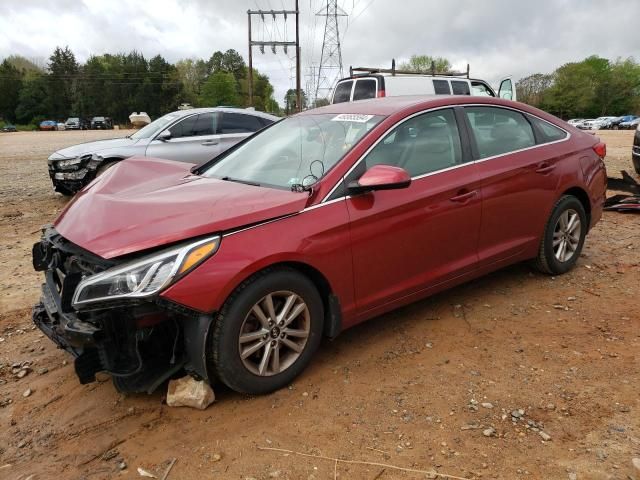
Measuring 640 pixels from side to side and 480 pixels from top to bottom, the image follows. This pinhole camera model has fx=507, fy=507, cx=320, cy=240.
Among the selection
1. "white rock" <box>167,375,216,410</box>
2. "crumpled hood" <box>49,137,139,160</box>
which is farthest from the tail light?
"crumpled hood" <box>49,137,139,160</box>

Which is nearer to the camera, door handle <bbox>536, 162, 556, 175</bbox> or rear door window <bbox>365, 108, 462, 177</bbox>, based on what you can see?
rear door window <bbox>365, 108, 462, 177</bbox>

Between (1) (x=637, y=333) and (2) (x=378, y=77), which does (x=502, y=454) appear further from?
(2) (x=378, y=77)

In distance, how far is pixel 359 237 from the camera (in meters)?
3.08

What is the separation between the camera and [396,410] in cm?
274

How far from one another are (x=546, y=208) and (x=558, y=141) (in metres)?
0.65

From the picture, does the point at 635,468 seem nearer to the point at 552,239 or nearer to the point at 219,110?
the point at 552,239

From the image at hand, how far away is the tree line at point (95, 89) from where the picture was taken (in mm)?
90875

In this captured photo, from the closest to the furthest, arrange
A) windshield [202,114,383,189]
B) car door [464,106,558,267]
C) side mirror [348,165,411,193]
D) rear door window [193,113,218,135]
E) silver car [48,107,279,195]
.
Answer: side mirror [348,165,411,193] → windshield [202,114,383,189] → car door [464,106,558,267] → silver car [48,107,279,195] → rear door window [193,113,218,135]

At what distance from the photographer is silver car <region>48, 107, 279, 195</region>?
816 cm

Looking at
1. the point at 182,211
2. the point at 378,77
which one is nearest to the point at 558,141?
the point at 182,211

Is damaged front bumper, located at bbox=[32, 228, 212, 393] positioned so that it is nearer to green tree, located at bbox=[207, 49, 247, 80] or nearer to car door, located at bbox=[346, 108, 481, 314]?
car door, located at bbox=[346, 108, 481, 314]

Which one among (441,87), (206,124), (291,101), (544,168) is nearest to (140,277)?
(544,168)

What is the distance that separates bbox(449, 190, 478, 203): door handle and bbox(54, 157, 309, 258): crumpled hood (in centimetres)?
120

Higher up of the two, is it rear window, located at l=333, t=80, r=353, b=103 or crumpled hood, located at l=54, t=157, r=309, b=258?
rear window, located at l=333, t=80, r=353, b=103
